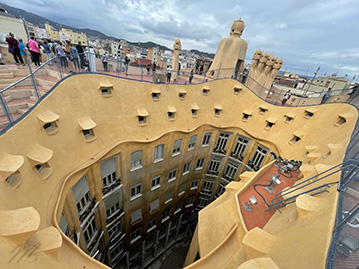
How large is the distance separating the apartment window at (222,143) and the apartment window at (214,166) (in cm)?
193

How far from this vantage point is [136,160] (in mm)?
17312

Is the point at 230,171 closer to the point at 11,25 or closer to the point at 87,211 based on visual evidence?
the point at 87,211

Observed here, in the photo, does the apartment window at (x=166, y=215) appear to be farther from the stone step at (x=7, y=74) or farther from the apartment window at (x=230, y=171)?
the stone step at (x=7, y=74)

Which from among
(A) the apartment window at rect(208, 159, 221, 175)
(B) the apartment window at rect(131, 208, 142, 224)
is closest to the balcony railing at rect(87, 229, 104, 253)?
(B) the apartment window at rect(131, 208, 142, 224)

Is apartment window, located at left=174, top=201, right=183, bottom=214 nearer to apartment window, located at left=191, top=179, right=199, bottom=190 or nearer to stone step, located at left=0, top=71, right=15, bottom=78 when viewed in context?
apartment window, located at left=191, top=179, right=199, bottom=190

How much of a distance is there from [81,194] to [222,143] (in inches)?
746

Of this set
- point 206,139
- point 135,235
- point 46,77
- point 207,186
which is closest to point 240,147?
point 206,139

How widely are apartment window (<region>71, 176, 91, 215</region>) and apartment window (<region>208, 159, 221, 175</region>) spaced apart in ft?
58.5

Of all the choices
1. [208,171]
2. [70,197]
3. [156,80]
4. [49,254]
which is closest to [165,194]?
[208,171]

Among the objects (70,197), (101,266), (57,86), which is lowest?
(70,197)

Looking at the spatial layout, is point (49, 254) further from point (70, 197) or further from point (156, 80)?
point (156, 80)

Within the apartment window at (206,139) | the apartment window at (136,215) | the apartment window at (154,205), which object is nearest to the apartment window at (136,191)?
the apartment window at (136,215)

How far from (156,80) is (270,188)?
1524cm

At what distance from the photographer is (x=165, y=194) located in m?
22.8
